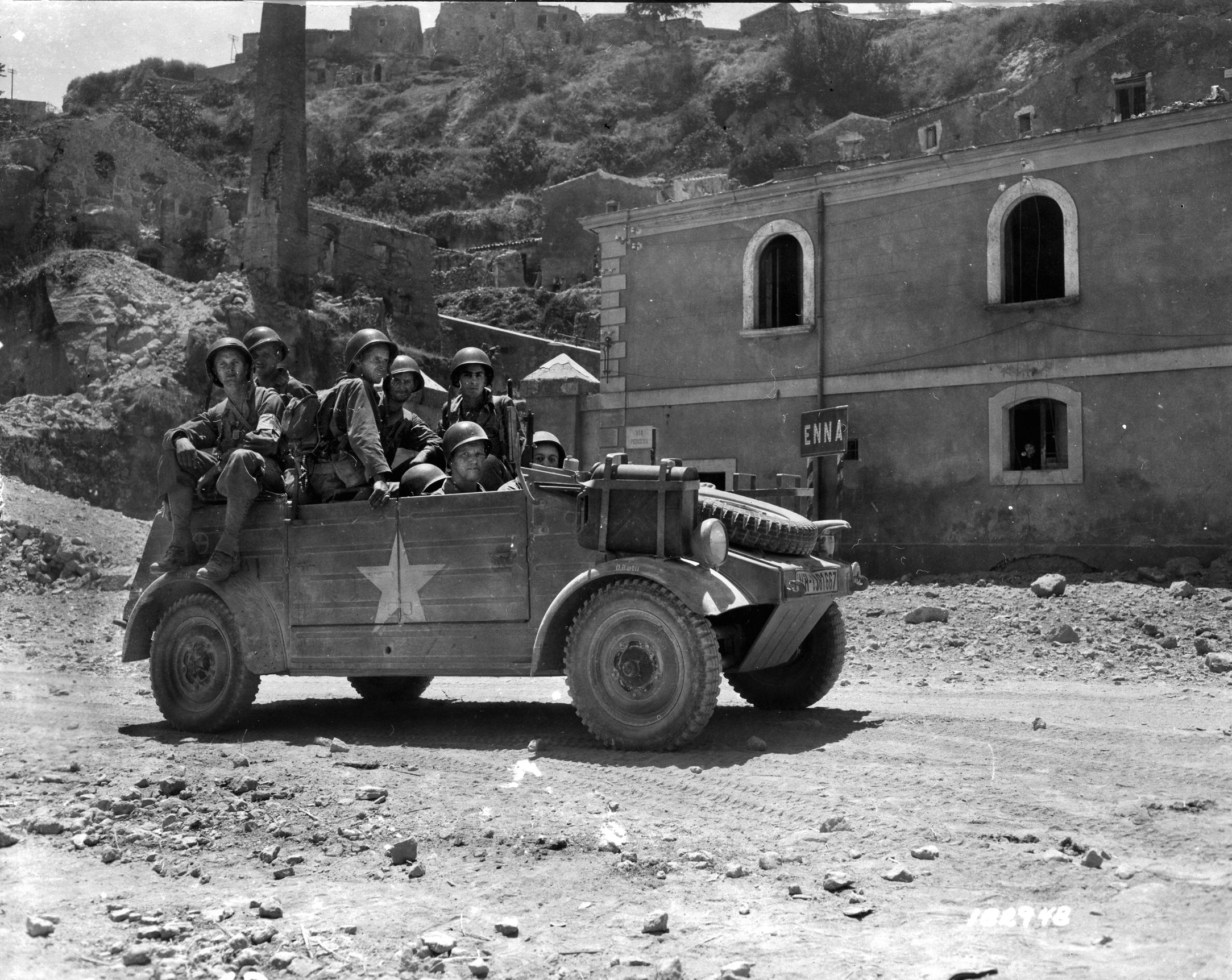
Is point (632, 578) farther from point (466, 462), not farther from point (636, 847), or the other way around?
point (636, 847)

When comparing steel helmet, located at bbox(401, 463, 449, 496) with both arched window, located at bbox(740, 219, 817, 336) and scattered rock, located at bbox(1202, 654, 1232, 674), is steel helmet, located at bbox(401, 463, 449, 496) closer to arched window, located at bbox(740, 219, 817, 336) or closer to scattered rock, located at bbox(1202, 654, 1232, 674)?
scattered rock, located at bbox(1202, 654, 1232, 674)

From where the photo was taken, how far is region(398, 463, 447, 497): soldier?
7.92 m

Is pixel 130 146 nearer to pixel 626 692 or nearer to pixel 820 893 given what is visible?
pixel 626 692

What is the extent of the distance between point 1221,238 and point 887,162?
5.33 metres

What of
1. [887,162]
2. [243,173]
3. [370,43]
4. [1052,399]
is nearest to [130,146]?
[887,162]

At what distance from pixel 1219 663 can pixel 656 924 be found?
28.1ft

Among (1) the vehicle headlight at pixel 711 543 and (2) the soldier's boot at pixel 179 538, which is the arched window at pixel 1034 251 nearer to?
(1) the vehicle headlight at pixel 711 543

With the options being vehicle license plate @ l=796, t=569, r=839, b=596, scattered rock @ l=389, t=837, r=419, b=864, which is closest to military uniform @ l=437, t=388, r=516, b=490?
vehicle license plate @ l=796, t=569, r=839, b=596

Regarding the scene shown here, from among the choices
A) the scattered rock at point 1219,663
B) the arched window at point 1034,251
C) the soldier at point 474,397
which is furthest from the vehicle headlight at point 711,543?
the arched window at point 1034,251

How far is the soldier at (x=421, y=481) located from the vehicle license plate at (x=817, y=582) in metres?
2.40

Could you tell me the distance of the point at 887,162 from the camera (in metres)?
20.4

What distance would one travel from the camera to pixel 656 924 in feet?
13.9

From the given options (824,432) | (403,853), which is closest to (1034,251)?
(824,432)

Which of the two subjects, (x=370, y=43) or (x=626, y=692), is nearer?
(x=626, y=692)
